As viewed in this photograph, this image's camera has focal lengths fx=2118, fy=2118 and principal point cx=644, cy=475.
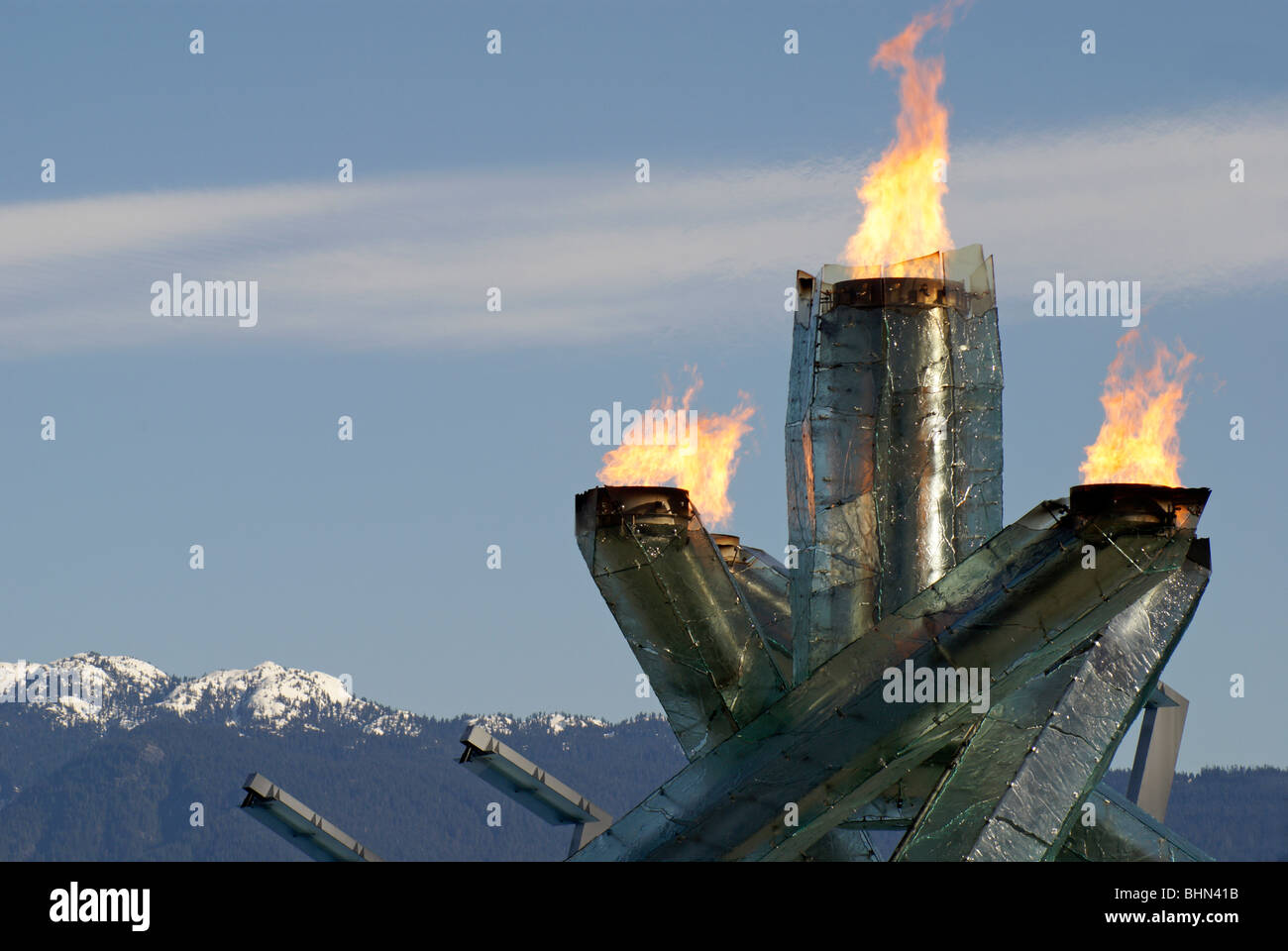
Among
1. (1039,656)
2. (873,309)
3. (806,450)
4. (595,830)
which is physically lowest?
(595,830)

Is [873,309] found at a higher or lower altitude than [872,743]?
higher

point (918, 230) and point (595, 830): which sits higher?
point (918, 230)

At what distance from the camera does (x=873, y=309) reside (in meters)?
27.5

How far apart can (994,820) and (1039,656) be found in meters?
2.18

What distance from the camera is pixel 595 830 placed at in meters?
35.4
